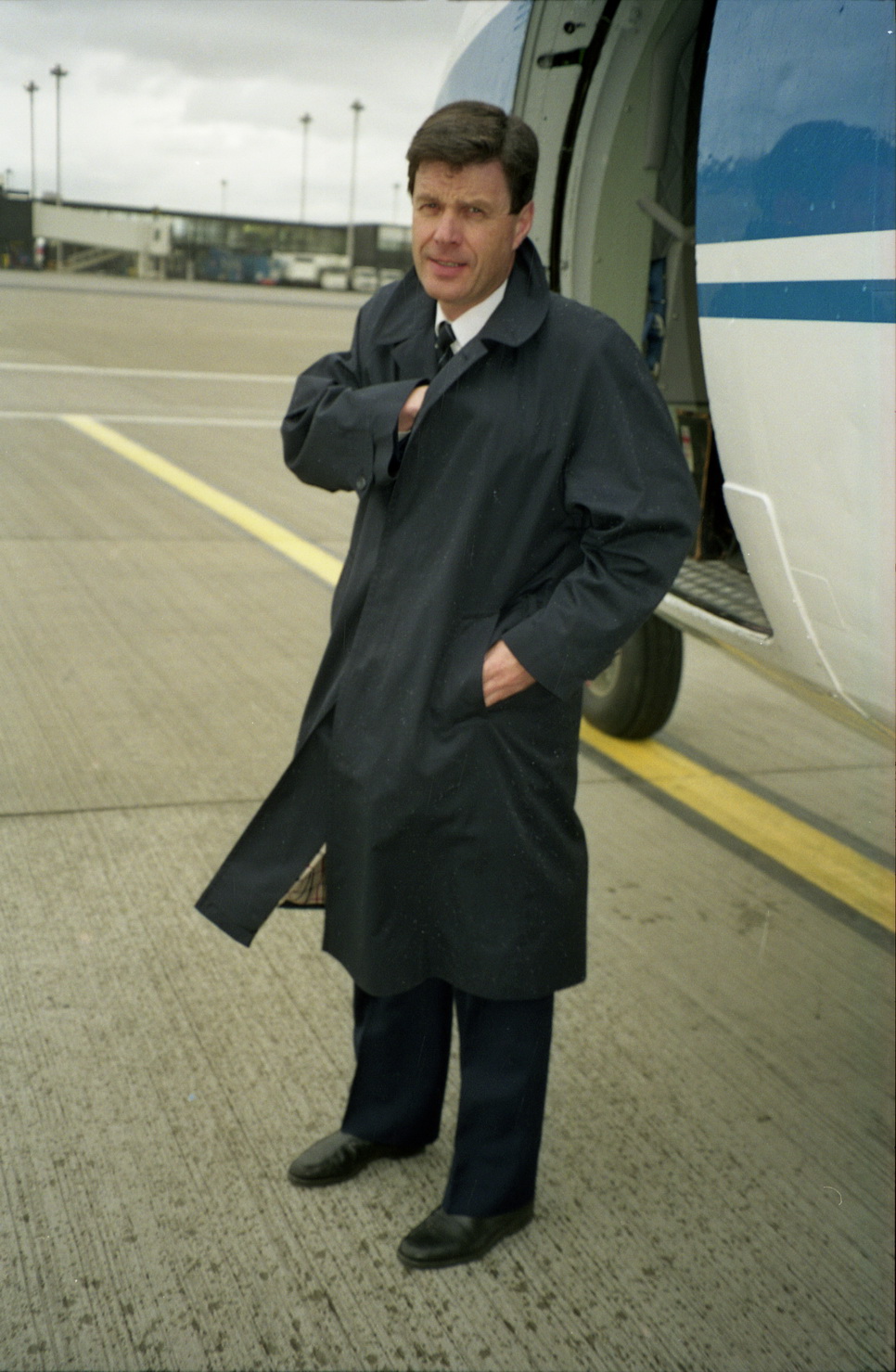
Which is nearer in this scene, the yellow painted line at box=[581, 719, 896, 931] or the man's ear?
the man's ear

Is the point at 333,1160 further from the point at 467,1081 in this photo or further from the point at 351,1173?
the point at 467,1081

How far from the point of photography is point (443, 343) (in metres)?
1.95

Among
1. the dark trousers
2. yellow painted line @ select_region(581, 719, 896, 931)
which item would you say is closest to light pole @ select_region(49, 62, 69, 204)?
the dark trousers

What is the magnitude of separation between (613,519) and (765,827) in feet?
7.79

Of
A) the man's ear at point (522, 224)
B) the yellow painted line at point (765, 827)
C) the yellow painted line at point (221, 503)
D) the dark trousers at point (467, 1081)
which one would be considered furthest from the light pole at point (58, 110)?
the yellow painted line at point (221, 503)

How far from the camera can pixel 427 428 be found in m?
1.89

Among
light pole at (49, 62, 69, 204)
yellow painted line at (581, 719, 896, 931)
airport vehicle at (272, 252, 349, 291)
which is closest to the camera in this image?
light pole at (49, 62, 69, 204)

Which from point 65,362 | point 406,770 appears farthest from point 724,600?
point 65,362

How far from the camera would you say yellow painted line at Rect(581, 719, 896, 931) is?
12.1 feet

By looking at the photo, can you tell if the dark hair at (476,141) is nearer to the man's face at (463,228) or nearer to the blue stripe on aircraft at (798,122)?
the man's face at (463,228)

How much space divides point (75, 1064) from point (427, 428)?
136cm

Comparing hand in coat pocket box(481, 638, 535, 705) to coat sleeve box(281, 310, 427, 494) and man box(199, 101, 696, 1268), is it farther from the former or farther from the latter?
coat sleeve box(281, 310, 427, 494)

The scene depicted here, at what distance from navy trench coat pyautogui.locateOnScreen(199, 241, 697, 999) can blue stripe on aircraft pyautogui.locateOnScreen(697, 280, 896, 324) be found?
33 cm

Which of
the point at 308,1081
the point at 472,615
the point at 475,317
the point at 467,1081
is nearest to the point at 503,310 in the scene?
the point at 475,317
